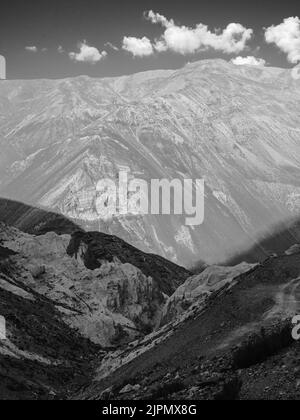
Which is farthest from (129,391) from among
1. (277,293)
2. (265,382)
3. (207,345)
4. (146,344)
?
(146,344)

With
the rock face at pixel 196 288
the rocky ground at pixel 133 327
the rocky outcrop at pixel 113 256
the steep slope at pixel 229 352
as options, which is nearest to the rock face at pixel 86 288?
the rocky ground at pixel 133 327

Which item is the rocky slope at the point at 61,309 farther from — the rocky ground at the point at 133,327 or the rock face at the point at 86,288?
the rocky ground at the point at 133,327

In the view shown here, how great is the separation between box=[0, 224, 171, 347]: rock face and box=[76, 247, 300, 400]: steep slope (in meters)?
21.2

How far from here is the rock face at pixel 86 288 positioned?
3324 inches

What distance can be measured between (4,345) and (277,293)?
2953 centimetres

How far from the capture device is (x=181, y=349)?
140ft

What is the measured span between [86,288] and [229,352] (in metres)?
62.4

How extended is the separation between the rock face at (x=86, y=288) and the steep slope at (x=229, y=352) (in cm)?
2124

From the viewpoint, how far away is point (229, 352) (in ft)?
114

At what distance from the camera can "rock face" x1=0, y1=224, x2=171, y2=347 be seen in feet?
277

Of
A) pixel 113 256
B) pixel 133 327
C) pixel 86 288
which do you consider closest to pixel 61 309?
pixel 86 288

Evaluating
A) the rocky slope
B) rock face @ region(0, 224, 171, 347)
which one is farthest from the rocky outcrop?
rock face @ region(0, 224, 171, 347)

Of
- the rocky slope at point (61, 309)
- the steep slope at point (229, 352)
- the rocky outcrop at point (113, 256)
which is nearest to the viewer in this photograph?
the steep slope at point (229, 352)

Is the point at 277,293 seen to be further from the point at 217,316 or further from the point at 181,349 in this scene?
the point at 181,349
